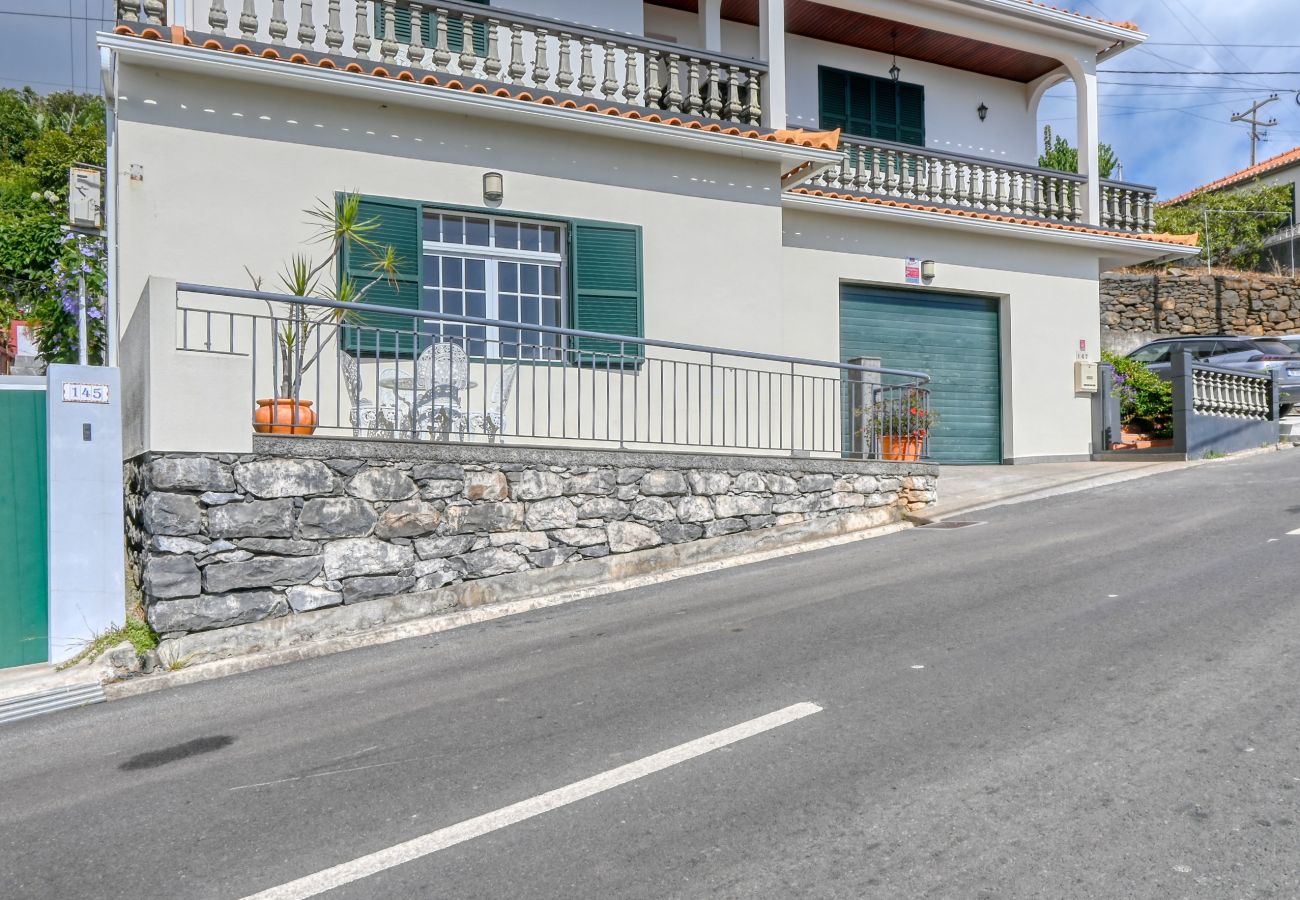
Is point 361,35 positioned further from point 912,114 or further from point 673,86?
point 912,114

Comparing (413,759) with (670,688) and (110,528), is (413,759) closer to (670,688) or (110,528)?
(670,688)

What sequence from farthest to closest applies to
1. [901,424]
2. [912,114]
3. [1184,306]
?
[1184,306], [912,114], [901,424]

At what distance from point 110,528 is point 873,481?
6.78 metres

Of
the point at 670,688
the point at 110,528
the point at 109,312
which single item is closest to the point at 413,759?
the point at 670,688

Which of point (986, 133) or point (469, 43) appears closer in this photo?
point (469, 43)

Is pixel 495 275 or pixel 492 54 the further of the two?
pixel 495 275

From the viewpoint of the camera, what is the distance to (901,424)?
1046 cm

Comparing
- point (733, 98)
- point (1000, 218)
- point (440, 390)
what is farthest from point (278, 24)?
point (1000, 218)

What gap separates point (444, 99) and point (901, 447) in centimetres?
580

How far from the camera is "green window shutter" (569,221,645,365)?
33.8ft

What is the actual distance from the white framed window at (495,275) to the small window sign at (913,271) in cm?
548

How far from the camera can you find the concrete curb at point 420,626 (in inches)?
241

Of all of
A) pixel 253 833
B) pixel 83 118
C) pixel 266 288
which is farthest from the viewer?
pixel 83 118

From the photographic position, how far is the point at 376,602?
7039 millimetres
